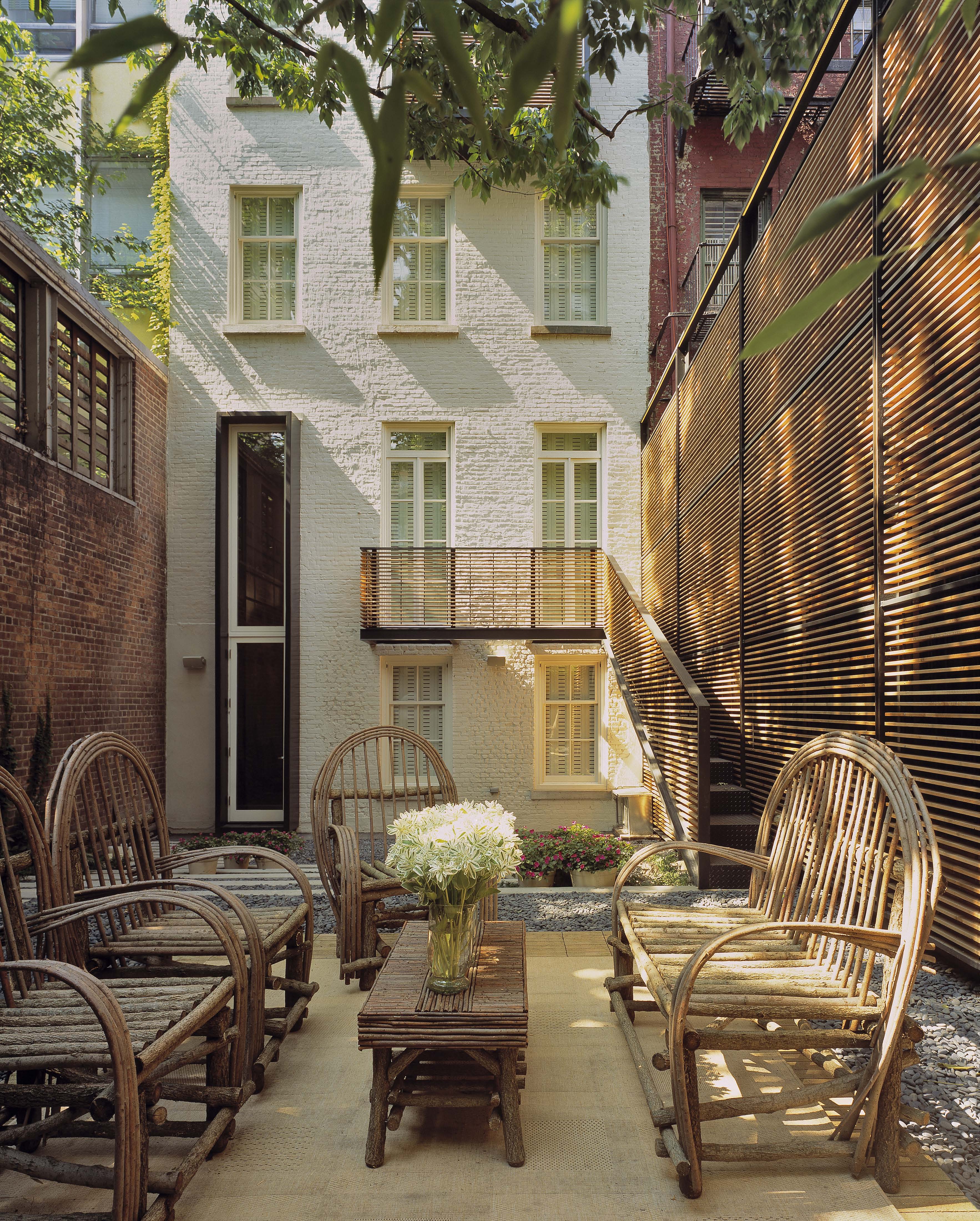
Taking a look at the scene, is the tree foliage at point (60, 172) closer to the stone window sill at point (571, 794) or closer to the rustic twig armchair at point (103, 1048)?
the stone window sill at point (571, 794)

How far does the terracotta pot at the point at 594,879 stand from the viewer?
19.2 ft

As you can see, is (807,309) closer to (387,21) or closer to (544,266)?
(387,21)

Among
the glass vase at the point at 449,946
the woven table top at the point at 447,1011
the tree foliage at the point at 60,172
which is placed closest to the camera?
the woven table top at the point at 447,1011

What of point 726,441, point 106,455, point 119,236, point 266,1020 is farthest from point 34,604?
point 119,236

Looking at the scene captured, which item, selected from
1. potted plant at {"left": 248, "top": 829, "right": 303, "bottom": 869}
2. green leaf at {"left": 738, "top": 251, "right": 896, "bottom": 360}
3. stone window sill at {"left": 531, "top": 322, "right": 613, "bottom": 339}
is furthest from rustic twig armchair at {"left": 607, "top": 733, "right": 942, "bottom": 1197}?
stone window sill at {"left": 531, "top": 322, "right": 613, "bottom": 339}

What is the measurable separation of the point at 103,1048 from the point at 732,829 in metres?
4.30

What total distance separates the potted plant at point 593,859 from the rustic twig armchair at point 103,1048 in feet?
11.4

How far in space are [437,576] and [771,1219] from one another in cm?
794

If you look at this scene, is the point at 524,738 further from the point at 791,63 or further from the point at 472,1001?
the point at 472,1001

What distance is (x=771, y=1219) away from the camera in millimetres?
2010

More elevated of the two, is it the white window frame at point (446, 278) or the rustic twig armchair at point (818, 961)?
the white window frame at point (446, 278)

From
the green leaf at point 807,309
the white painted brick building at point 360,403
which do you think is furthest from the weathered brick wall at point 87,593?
the green leaf at point 807,309

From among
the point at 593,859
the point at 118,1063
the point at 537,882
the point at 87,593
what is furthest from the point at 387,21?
the point at 87,593

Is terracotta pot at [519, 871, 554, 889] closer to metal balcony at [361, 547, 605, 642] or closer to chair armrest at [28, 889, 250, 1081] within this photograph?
chair armrest at [28, 889, 250, 1081]
